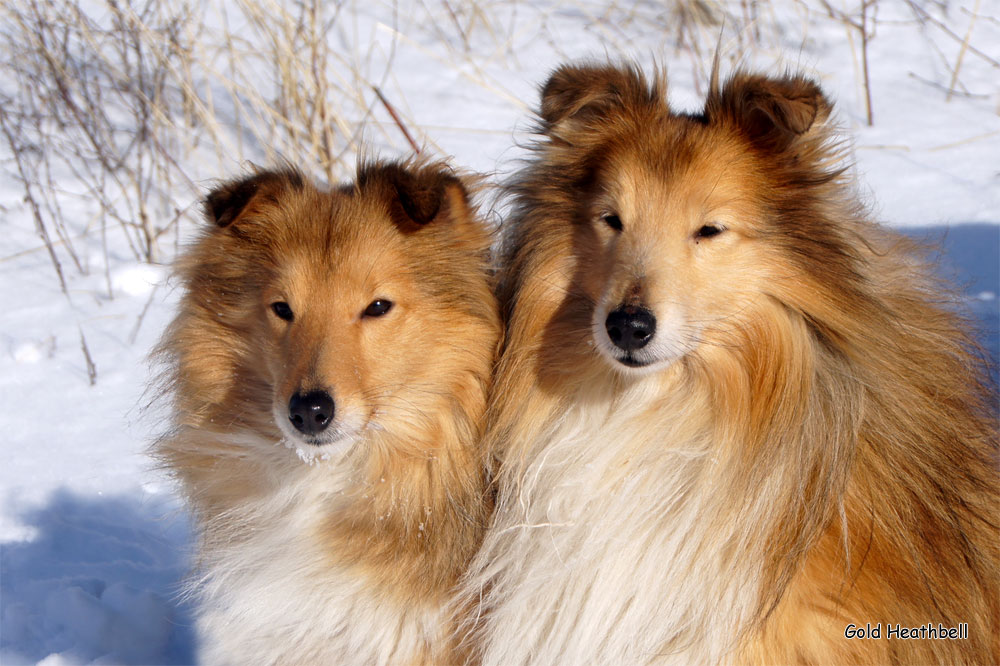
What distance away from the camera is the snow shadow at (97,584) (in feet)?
12.4

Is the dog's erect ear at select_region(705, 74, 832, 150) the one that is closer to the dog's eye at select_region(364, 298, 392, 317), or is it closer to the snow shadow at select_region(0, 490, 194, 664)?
the dog's eye at select_region(364, 298, 392, 317)

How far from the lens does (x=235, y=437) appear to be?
10.3ft

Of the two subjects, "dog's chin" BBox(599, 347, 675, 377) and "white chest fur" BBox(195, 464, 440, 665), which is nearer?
"dog's chin" BBox(599, 347, 675, 377)

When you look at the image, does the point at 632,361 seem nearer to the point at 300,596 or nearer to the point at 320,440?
the point at 320,440

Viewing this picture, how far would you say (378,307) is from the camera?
119 inches

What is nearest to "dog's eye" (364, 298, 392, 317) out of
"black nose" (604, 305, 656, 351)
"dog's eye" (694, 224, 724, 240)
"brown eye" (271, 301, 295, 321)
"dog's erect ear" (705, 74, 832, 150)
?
"brown eye" (271, 301, 295, 321)

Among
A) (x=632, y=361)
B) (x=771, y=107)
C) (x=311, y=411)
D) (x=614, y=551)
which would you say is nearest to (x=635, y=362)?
(x=632, y=361)

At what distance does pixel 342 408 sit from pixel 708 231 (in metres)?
1.15

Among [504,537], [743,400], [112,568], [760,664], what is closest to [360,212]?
[504,537]

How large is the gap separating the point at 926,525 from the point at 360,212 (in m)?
1.89

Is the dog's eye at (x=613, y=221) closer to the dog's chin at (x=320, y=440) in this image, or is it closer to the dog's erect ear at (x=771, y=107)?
the dog's erect ear at (x=771, y=107)

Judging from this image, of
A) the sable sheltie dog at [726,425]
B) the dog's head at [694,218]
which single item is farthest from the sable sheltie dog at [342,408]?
the dog's head at [694,218]

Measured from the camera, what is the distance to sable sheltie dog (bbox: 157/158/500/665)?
296 cm

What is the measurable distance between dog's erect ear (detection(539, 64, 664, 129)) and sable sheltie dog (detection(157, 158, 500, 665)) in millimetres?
405
